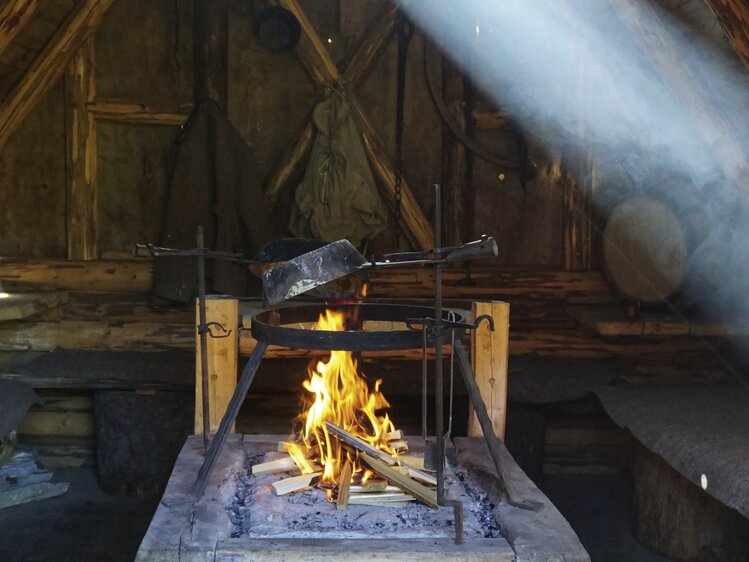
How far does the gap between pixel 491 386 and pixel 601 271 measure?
2.47 m

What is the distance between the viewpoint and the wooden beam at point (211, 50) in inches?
A: 219

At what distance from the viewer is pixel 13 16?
4.39 metres

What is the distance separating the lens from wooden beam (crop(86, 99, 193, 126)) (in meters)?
5.59

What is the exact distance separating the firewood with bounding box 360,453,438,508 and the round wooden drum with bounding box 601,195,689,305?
9.19ft

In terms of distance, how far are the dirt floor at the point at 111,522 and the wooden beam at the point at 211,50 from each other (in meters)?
2.60

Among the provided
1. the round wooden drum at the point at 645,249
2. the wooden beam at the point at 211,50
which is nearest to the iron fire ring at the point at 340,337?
the round wooden drum at the point at 645,249

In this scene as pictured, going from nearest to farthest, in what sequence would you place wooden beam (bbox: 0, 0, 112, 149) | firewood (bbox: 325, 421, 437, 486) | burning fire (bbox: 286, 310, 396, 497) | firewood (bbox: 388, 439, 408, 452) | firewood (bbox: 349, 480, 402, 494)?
firewood (bbox: 349, 480, 402, 494) → firewood (bbox: 325, 421, 437, 486) → burning fire (bbox: 286, 310, 396, 497) → firewood (bbox: 388, 439, 408, 452) → wooden beam (bbox: 0, 0, 112, 149)

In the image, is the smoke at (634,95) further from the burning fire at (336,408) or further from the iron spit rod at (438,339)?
the burning fire at (336,408)

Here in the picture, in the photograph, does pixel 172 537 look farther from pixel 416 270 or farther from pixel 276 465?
pixel 416 270

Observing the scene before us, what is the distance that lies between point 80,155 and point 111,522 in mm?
2490

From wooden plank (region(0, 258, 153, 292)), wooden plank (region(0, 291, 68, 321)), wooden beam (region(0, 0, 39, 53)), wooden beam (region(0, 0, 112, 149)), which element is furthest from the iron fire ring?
wooden beam (region(0, 0, 112, 149))

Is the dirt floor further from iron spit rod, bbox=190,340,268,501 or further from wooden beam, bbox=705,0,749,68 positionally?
wooden beam, bbox=705,0,749,68

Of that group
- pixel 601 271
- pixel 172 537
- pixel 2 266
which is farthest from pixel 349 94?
pixel 172 537

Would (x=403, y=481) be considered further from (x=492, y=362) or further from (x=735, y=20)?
(x=735, y=20)
